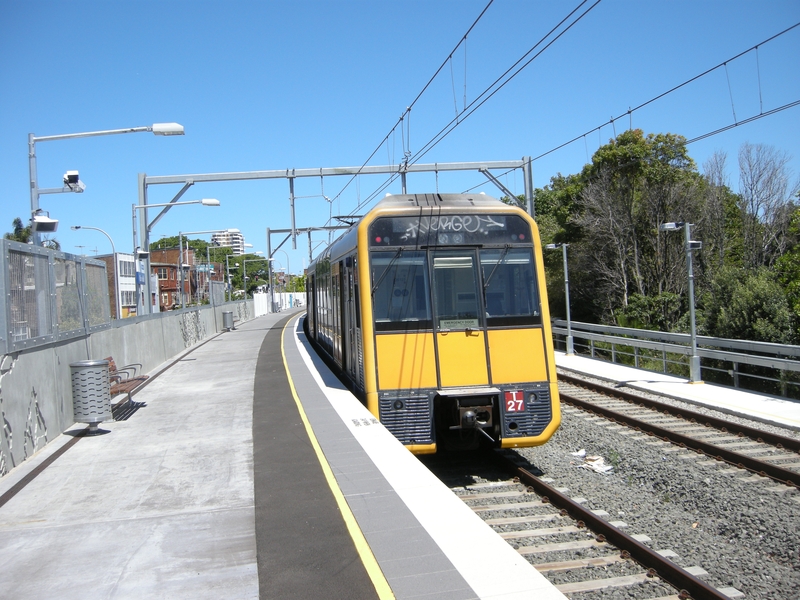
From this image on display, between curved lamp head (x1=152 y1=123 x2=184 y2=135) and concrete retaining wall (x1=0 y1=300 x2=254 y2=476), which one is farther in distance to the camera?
curved lamp head (x1=152 y1=123 x2=184 y2=135)

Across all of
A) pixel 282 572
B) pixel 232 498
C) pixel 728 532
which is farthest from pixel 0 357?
pixel 728 532

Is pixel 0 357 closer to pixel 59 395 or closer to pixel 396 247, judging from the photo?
pixel 59 395

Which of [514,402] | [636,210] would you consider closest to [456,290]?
[514,402]

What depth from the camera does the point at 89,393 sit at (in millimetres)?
9844

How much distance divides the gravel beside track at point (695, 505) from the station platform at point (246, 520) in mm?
1473

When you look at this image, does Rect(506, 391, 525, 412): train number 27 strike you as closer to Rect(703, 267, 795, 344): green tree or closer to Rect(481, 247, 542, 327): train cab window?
Rect(481, 247, 542, 327): train cab window

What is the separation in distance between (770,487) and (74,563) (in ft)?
24.3

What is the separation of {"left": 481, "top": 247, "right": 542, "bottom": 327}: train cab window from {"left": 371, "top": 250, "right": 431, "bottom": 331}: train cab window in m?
0.82

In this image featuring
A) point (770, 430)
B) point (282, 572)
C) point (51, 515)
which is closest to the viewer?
point (282, 572)

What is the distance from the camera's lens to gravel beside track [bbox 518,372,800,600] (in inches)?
234

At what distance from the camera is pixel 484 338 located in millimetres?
8883

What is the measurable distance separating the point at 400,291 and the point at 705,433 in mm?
5673

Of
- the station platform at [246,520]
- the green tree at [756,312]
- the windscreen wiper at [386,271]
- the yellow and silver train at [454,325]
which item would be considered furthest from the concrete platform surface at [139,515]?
the green tree at [756,312]

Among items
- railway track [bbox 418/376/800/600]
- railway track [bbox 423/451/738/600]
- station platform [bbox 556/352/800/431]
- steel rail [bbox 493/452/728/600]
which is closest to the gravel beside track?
railway track [bbox 418/376/800/600]
